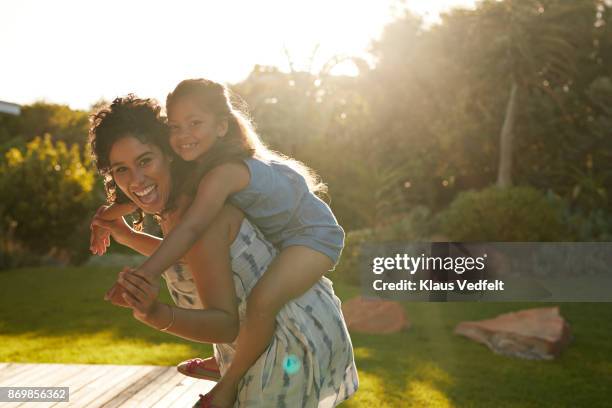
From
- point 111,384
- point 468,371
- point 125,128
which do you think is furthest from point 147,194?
point 468,371

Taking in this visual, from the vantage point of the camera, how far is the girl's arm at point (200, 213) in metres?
1.81

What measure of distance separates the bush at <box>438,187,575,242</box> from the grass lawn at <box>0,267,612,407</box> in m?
3.29

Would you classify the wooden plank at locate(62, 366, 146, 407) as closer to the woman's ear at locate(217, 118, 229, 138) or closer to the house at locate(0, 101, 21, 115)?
the woman's ear at locate(217, 118, 229, 138)

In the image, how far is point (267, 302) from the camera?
2041 millimetres

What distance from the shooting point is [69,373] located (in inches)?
187

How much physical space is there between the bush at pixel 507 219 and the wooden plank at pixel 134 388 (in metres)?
10.4

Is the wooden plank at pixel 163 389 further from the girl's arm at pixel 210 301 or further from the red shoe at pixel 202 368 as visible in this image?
the girl's arm at pixel 210 301

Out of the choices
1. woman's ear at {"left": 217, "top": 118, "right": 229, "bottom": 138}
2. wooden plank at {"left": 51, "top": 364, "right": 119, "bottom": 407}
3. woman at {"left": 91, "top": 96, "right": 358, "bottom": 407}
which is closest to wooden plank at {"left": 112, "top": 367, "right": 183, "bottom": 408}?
wooden plank at {"left": 51, "top": 364, "right": 119, "bottom": 407}

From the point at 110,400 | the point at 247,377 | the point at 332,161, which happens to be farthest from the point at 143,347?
the point at 332,161

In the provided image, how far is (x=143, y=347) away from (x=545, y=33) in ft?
52.5

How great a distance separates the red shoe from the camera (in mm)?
2674

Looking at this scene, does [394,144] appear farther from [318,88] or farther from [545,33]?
[545,33]

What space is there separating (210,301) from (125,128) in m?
0.60

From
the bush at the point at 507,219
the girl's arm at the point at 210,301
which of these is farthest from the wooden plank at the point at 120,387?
the bush at the point at 507,219
